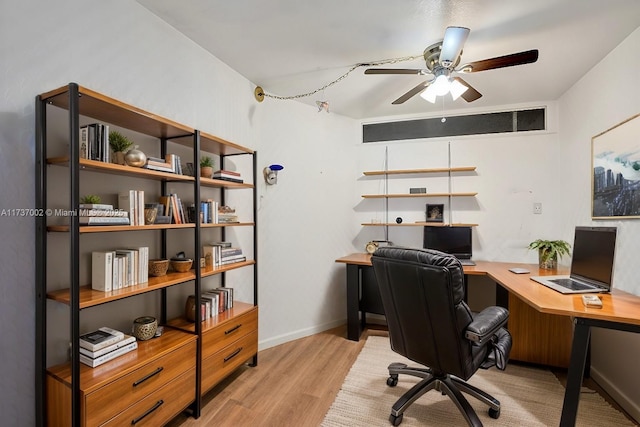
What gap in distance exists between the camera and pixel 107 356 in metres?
1.45

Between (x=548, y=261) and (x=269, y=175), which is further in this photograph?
(x=269, y=175)

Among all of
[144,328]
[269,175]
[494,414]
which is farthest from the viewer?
[269,175]

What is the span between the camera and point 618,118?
2.06 metres

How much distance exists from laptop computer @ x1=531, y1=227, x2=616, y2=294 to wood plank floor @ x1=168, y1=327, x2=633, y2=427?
828 millimetres

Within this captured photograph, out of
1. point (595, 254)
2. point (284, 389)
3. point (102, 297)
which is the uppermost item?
point (595, 254)

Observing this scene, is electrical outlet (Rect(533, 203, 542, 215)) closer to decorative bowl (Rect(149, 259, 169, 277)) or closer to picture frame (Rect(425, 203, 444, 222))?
picture frame (Rect(425, 203, 444, 222))

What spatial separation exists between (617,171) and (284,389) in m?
2.82

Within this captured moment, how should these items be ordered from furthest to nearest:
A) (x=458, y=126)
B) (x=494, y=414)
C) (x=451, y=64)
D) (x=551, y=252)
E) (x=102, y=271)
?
(x=458, y=126), (x=551, y=252), (x=451, y=64), (x=494, y=414), (x=102, y=271)

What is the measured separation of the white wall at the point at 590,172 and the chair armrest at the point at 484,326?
3.14ft

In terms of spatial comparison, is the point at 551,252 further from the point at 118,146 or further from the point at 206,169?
the point at 118,146

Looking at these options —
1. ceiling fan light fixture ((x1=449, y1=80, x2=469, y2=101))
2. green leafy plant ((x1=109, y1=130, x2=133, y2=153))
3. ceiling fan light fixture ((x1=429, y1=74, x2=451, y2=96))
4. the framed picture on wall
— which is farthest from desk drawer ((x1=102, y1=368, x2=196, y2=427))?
the framed picture on wall

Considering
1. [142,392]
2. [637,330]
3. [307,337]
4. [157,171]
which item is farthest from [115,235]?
[637,330]

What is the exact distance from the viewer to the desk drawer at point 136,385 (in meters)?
1.28

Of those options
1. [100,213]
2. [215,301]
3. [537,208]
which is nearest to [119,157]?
[100,213]
